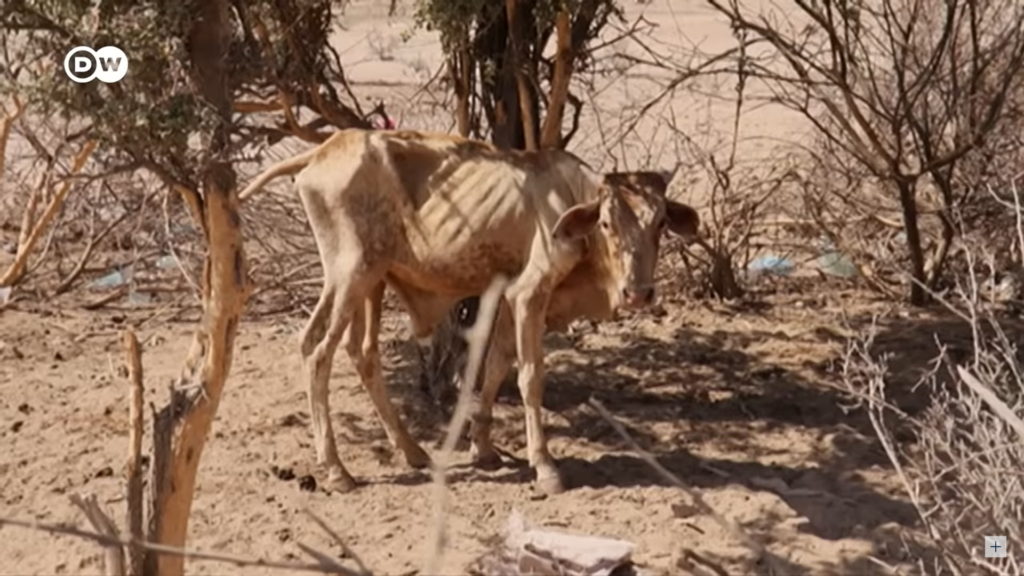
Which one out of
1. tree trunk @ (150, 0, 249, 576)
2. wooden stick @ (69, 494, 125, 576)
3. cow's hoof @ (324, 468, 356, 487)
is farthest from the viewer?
cow's hoof @ (324, 468, 356, 487)

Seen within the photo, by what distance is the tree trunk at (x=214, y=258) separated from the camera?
5430 millimetres

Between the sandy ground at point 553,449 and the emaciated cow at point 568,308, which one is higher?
the emaciated cow at point 568,308

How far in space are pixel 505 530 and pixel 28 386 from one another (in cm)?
326

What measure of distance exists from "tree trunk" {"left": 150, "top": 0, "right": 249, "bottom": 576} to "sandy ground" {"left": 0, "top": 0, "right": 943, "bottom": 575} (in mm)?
1083

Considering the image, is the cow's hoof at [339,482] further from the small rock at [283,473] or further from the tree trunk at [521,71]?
the tree trunk at [521,71]

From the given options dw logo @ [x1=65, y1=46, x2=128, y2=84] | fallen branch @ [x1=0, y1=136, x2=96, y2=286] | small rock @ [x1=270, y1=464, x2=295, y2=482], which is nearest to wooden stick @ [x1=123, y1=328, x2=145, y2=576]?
dw logo @ [x1=65, y1=46, x2=128, y2=84]

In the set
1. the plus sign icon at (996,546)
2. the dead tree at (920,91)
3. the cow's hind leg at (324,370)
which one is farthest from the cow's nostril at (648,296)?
the dead tree at (920,91)

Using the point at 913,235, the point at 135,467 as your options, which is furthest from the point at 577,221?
the point at 913,235

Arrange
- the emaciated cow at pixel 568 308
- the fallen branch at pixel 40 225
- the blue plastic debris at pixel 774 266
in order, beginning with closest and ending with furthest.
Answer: the emaciated cow at pixel 568 308 < the fallen branch at pixel 40 225 < the blue plastic debris at pixel 774 266

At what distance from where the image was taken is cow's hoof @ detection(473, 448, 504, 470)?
7.33 metres

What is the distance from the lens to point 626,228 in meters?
6.64

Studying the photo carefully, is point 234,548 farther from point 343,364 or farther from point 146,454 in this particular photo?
point 343,364

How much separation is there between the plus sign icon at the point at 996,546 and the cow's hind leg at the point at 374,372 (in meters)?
3.13

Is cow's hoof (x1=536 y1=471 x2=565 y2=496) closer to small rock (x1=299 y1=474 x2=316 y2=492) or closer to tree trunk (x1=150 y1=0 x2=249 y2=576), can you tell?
small rock (x1=299 y1=474 x2=316 y2=492)
